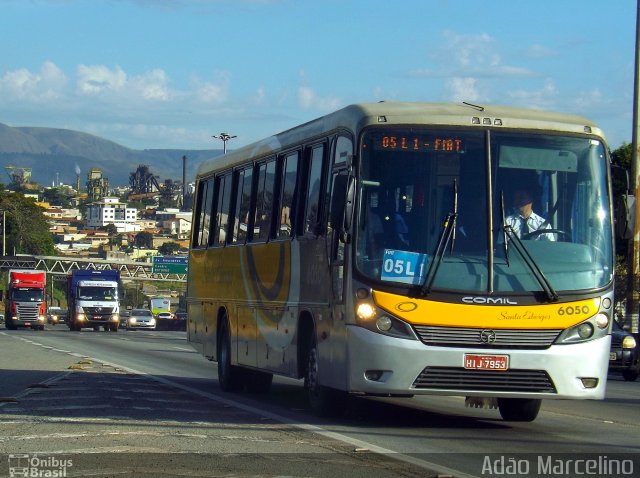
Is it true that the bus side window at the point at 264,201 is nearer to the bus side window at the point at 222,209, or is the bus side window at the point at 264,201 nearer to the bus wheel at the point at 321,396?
the bus side window at the point at 222,209

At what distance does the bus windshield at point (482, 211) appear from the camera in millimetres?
12508

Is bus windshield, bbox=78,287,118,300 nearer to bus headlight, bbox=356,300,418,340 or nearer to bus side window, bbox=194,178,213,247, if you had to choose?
bus side window, bbox=194,178,213,247

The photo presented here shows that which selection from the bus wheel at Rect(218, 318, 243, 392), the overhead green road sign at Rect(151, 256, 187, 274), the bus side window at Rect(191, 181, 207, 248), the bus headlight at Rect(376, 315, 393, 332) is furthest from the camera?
the overhead green road sign at Rect(151, 256, 187, 274)

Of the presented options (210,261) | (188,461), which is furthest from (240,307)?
(188,461)

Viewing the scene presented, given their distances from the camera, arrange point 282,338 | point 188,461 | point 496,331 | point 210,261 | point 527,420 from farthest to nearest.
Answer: point 210,261 → point 282,338 → point 527,420 → point 496,331 → point 188,461

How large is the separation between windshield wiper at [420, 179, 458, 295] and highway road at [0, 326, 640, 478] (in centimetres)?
150

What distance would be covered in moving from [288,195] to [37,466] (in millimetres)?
6763

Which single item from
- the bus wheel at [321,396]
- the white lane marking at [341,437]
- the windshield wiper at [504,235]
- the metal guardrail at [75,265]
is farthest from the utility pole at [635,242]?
the metal guardrail at [75,265]

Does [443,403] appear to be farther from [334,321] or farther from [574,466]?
[574,466]

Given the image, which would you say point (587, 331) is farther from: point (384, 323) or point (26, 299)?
point (26, 299)

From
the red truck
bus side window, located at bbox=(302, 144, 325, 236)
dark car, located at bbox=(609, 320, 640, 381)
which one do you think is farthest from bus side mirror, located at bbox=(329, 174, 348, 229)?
the red truck

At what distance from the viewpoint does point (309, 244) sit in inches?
568

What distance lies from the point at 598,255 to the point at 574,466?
3.07 metres

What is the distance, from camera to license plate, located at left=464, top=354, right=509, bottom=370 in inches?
484
